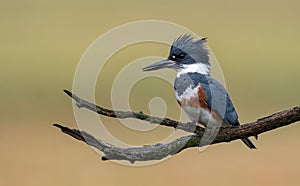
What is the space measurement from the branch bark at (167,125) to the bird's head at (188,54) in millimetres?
510

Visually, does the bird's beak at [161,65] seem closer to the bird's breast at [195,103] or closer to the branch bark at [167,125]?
the bird's breast at [195,103]

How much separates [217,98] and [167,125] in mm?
484

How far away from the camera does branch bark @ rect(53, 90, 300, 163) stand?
118 cm

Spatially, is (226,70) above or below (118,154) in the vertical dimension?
below

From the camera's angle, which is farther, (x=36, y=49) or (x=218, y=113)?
(x=36, y=49)

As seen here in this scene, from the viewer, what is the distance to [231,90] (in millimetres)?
7441

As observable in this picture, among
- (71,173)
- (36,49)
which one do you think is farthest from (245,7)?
(71,173)

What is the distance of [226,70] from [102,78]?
1.22 m

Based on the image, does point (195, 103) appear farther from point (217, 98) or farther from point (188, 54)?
point (188, 54)

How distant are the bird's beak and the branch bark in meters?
0.33

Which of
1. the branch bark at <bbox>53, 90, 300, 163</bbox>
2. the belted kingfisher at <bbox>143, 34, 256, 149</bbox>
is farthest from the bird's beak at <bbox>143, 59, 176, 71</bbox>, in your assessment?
the branch bark at <bbox>53, 90, 300, 163</bbox>

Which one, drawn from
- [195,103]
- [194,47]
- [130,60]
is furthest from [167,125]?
[130,60]

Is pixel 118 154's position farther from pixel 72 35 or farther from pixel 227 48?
pixel 72 35

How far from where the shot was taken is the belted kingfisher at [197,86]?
163 centimetres
